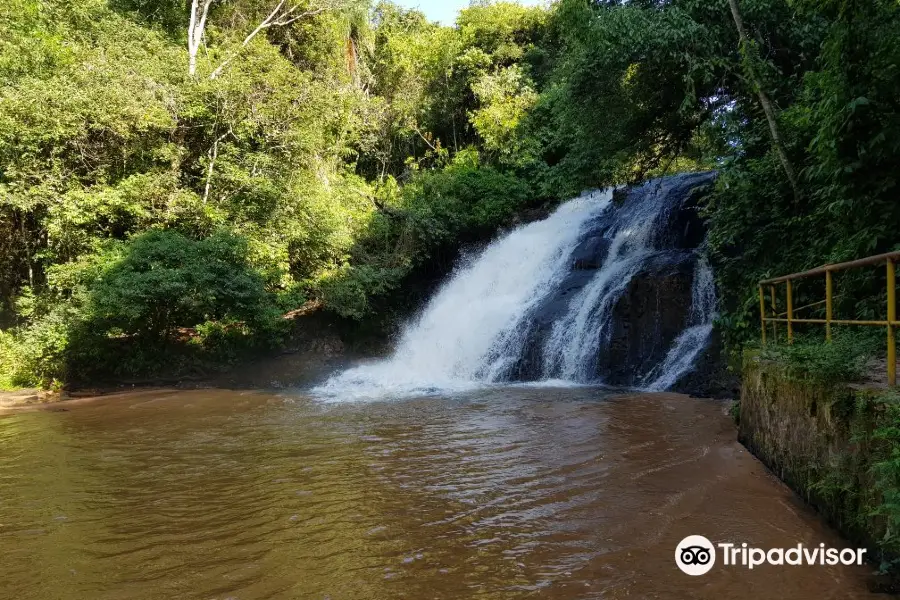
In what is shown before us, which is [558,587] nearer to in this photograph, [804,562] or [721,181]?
[804,562]

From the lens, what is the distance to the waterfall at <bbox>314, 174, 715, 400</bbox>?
38.8 feet

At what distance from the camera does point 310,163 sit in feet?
61.0

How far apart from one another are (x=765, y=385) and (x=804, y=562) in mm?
2394

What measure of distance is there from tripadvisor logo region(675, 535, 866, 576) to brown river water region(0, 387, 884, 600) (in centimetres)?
9

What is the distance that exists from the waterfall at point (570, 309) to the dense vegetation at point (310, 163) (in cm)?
137

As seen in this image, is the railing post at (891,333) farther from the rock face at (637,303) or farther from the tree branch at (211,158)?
the tree branch at (211,158)

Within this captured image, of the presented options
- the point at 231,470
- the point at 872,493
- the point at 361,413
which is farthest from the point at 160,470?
the point at 872,493

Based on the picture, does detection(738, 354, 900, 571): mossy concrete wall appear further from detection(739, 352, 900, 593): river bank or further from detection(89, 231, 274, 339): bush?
detection(89, 231, 274, 339): bush

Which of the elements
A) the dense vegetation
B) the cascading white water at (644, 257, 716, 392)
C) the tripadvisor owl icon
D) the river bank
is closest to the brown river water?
the tripadvisor owl icon

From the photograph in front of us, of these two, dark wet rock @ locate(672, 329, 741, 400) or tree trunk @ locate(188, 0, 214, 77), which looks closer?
dark wet rock @ locate(672, 329, 741, 400)

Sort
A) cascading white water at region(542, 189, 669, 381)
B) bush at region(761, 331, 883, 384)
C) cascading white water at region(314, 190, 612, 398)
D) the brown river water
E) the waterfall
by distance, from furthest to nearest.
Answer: cascading white water at region(314, 190, 612, 398), cascading white water at region(542, 189, 669, 381), the waterfall, bush at region(761, 331, 883, 384), the brown river water

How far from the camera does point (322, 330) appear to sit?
1756 cm

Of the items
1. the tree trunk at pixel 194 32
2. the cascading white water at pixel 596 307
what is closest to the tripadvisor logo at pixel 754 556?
the cascading white water at pixel 596 307

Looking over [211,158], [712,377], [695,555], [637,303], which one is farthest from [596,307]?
[211,158]
